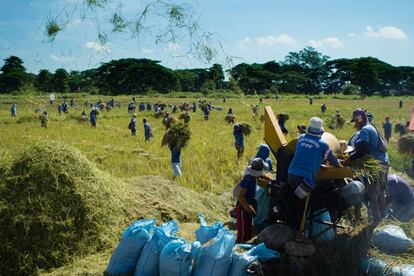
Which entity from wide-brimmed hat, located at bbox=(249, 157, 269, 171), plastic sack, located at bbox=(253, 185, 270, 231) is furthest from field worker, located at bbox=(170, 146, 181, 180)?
wide-brimmed hat, located at bbox=(249, 157, 269, 171)

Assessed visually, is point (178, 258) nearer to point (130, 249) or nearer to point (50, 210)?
point (130, 249)

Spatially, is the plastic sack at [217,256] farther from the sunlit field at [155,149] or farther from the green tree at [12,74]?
the green tree at [12,74]

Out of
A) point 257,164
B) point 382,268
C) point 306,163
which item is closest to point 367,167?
point 306,163

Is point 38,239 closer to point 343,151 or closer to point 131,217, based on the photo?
point 131,217

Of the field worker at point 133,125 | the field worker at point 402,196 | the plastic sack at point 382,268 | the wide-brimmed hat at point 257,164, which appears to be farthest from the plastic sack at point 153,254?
the field worker at point 133,125

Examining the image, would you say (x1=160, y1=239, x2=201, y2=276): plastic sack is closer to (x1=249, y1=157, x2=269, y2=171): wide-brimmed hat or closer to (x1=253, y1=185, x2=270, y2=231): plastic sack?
(x1=249, y1=157, x2=269, y2=171): wide-brimmed hat

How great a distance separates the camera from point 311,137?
4.16m

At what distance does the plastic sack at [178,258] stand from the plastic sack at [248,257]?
1.38 ft

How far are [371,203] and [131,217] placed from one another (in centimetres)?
333

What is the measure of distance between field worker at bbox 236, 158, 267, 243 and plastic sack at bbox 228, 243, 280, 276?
101 cm

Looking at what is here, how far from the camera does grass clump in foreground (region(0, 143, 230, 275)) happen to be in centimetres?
521

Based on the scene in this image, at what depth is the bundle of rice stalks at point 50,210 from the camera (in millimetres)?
5199

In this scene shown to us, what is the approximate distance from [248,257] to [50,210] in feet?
9.23

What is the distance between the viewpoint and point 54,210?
17.9 ft
